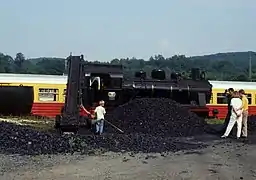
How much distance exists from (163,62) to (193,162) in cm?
6370

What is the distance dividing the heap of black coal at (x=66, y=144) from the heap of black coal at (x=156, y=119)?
13.3 ft

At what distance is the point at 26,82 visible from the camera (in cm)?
2900

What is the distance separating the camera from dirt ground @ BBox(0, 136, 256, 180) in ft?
31.9

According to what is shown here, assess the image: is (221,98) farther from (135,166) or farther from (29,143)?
(135,166)

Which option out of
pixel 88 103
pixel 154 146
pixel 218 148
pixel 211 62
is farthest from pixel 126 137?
pixel 211 62

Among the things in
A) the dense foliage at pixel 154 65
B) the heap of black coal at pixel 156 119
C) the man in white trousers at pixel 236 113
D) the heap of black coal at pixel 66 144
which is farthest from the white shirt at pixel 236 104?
the dense foliage at pixel 154 65

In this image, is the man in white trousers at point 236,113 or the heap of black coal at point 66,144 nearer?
the heap of black coal at point 66,144

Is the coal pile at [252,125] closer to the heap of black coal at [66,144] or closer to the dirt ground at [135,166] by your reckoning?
the heap of black coal at [66,144]

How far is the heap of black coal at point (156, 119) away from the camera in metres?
19.4

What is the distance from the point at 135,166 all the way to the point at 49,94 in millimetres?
19022

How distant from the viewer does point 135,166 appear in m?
11.0

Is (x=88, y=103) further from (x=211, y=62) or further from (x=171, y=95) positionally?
(x=211, y=62)

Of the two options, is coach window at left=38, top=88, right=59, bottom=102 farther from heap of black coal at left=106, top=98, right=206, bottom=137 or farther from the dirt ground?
the dirt ground

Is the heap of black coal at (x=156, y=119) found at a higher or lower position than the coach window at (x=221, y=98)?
lower
